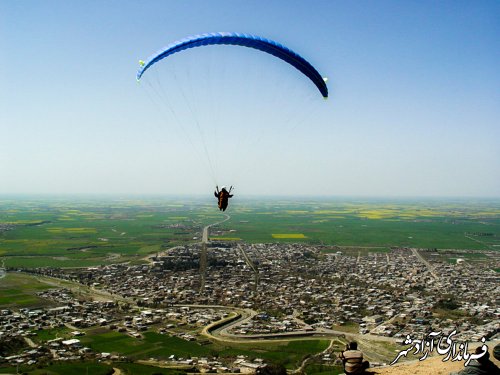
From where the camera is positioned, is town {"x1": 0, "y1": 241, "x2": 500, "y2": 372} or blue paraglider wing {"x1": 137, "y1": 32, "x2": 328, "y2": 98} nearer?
blue paraglider wing {"x1": 137, "y1": 32, "x2": 328, "y2": 98}

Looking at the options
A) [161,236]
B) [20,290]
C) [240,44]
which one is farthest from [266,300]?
[161,236]

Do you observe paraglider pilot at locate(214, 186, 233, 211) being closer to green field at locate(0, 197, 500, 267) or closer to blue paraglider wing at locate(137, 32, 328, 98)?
blue paraglider wing at locate(137, 32, 328, 98)

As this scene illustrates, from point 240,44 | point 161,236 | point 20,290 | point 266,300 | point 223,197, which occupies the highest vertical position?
point 240,44

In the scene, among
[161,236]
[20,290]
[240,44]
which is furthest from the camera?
[161,236]

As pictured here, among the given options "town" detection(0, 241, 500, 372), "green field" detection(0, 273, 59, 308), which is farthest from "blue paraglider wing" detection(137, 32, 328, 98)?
"green field" detection(0, 273, 59, 308)

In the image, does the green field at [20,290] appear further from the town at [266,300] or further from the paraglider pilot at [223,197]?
the paraglider pilot at [223,197]

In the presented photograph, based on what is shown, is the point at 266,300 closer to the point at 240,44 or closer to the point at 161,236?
the point at 240,44

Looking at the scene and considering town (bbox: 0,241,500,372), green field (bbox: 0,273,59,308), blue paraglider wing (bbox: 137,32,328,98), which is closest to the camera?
blue paraglider wing (bbox: 137,32,328,98)

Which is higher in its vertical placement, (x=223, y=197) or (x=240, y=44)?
(x=240, y=44)

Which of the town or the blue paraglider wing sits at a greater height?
the blue paraglider wing
